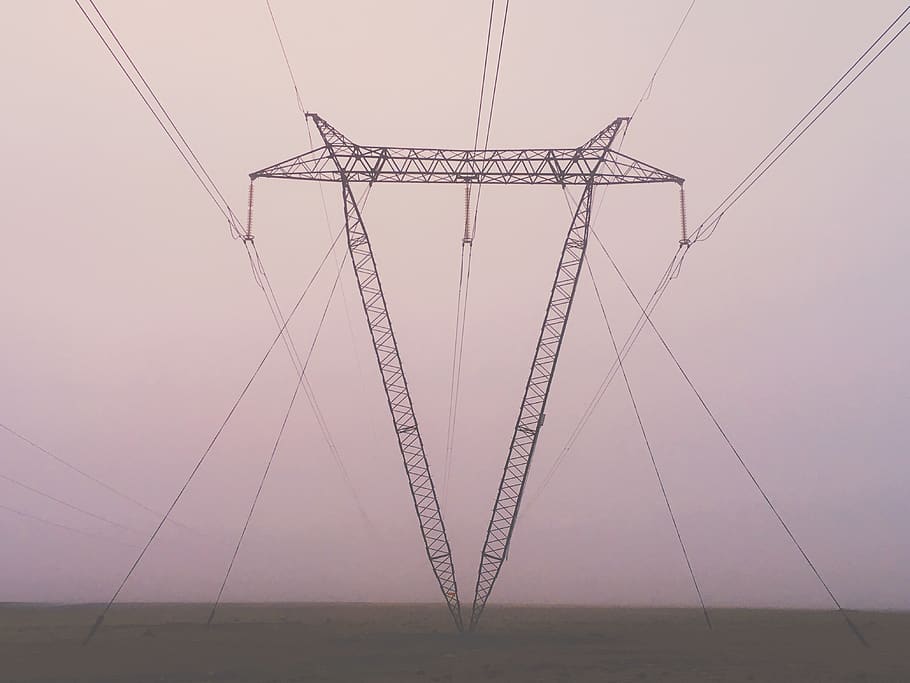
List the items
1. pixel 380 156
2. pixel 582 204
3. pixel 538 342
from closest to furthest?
pixel 380 156 → pixel 582 204 → pixel 538 342

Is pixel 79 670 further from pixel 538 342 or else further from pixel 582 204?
pixel 582 204

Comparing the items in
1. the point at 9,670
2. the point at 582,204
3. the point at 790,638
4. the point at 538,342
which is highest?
the point at 582,204

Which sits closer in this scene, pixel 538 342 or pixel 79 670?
pixel 79 670

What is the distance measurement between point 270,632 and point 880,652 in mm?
32711

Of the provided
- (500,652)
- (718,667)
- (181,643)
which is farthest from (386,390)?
(718,667)

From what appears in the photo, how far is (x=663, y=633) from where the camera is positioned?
50.0 m

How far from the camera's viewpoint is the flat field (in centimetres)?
3077

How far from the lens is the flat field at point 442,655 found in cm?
3077

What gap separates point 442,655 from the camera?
38969mm

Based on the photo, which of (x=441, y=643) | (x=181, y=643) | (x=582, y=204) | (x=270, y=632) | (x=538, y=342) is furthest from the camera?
(x=270, y=632)

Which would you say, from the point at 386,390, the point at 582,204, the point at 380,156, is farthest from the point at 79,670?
the point at 582,204

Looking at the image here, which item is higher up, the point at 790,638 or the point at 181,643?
the point at 790,638

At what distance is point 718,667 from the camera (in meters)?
33.0

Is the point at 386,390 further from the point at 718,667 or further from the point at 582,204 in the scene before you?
the point at 718,667
